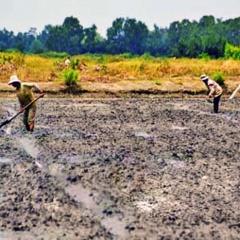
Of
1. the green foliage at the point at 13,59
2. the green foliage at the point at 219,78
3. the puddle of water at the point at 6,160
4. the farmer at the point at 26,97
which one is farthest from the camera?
the green foliage at the point at 13,59

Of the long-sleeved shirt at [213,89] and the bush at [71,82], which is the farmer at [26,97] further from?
the bush at [71,82]

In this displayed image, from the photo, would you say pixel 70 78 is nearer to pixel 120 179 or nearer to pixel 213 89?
pixel 213 89

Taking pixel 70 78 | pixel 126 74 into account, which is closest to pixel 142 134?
pixel 70 78

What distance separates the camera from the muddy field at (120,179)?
7992 mm

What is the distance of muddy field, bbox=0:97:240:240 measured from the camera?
7992 millimetres

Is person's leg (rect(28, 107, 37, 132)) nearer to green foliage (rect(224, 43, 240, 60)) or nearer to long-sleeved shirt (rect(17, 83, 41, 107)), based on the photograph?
long-sleeved shirt (rect(17, 83, 41, 107))

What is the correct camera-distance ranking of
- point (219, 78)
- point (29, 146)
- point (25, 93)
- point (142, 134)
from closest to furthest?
point (29, 146), point (25, 93), point (142, 134), point (219, 78)

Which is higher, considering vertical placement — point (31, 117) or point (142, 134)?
point (31, 117)

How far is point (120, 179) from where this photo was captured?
1028 cm

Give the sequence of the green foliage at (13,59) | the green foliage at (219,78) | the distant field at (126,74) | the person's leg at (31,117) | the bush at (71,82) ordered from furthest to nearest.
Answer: the green foliage at (13,59) → the green foliage at (219,78) → the distant field at (126,74) → the bush at (71,82) → the person's leg at (31,117)

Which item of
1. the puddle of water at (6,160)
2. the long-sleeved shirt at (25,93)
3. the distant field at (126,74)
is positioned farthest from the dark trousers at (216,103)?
the puddle of water at (6,160)

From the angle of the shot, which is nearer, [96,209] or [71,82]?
[96,209]

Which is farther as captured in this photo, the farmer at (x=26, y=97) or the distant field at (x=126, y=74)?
the distant field at (x=126, y=74)

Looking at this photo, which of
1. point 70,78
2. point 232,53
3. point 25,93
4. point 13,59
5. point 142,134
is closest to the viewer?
point 25,93
